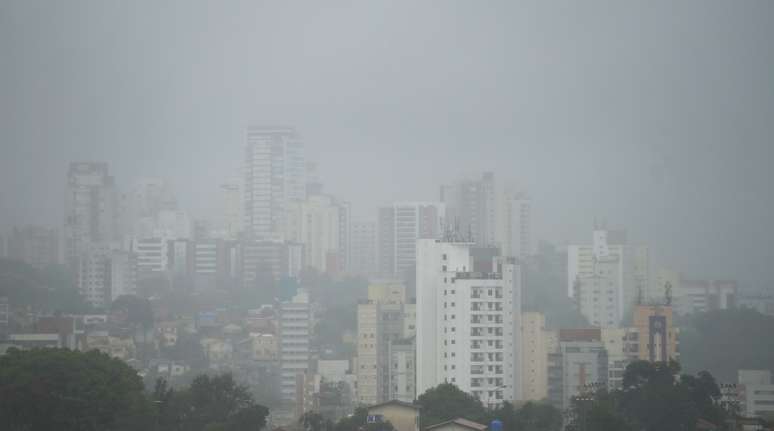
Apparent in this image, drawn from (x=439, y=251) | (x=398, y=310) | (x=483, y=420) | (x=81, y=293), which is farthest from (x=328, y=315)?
(x=483, y=420)

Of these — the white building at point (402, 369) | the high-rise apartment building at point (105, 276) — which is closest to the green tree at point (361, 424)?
the white building at point (402, 369)

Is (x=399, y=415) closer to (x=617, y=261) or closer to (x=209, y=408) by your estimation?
(x=209, y=408)

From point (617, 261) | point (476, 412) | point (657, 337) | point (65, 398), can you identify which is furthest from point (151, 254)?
point (65, 398)

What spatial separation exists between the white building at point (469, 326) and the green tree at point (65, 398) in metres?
6.50

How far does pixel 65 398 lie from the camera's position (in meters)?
17.0

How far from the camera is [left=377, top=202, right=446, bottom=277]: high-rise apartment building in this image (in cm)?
4962

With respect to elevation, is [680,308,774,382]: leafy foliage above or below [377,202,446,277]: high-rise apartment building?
below

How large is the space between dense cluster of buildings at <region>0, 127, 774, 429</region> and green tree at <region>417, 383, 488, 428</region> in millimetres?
800

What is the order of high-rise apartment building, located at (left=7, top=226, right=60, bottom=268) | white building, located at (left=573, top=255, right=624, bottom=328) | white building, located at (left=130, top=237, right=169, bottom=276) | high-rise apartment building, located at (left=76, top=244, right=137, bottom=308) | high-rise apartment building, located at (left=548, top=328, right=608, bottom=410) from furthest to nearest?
white building, located at (left=130, top=237, right=169, bottom=276) < high-rise apartment building, located at (left=7, top=226, right=60, bottom=268) < high-rise apartment building, located at (left=76, top=244, right=137, bottom=308) < white building, located at (left=573, top=255, right=624, bottom=328) < high-rise apartment building, located at (left=548, top=328, right=608, bottom=410)

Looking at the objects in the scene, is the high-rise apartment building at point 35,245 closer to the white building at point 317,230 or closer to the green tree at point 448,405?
the white building at point 317,230

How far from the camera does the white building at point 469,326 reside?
2316 cm

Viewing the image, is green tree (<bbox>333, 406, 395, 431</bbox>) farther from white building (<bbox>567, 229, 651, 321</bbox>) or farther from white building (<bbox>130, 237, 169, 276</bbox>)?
white building (<bbox>130, 237, 169, 276</bbox>)

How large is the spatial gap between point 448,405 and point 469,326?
2.84 m

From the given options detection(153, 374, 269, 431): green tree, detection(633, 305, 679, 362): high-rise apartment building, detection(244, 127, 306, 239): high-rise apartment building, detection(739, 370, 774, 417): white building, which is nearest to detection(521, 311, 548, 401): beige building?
detection(633, 305, 679, 362): high-rise apartment building
